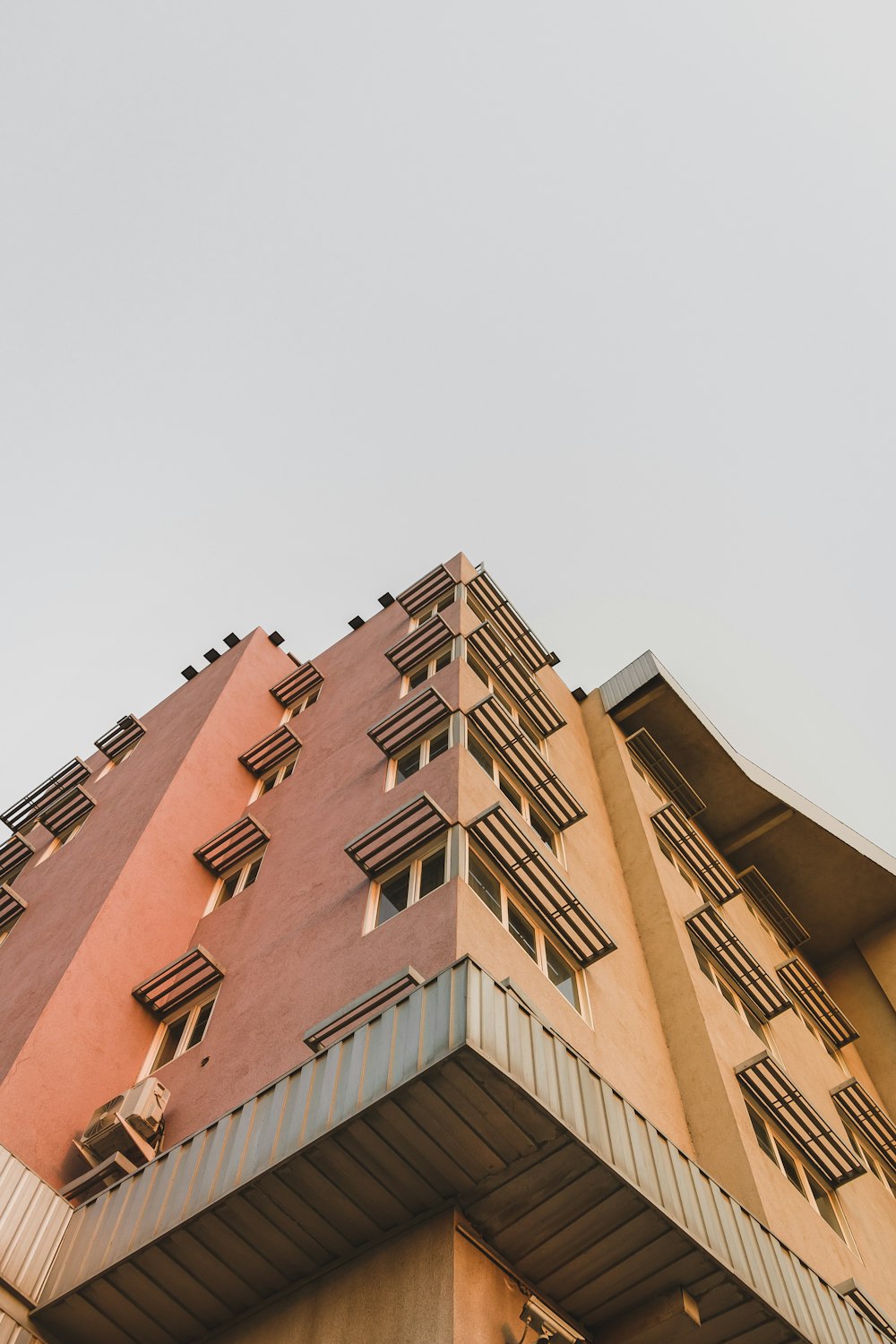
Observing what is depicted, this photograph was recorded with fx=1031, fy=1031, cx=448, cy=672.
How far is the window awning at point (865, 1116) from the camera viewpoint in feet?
74.8

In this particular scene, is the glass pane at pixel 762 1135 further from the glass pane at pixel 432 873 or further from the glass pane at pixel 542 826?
the glass pane at pixel 432 873

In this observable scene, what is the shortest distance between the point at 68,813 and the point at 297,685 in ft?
23.1

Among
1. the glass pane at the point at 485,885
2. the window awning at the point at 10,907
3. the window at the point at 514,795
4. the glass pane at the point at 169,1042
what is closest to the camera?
the glass pane at the point at 485,885

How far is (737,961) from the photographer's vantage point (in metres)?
22.2

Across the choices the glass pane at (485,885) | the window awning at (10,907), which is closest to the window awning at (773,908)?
the glass pane at (485,885)

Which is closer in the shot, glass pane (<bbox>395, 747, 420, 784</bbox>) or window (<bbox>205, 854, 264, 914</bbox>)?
glass pane (<bbox>395, 747, 420, 784</bbox>)

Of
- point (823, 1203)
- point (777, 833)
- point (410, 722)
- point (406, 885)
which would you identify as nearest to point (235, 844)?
point (410, 722)

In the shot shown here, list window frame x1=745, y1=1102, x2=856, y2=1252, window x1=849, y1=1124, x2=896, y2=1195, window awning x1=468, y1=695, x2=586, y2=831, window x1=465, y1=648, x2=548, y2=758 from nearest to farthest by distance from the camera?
1. window frame x1=745, y1=1102, x2=856, y2=1252
2. window awning x1=468, y1=695, x2=586, y2=831
3. window x1=849, y1=1124, x2=896, y2=1195
4. window x1=465, y1=648, x2=548, y2=758

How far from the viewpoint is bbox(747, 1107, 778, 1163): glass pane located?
55.9ft

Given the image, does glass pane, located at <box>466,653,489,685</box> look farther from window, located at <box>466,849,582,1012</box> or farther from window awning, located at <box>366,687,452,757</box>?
window, located at <box>466,849,582,1012</box>

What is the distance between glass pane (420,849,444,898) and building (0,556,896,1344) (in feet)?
0.18

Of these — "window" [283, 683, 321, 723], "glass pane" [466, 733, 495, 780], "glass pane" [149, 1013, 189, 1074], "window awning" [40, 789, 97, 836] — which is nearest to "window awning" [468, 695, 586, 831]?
"glass pane" [466, 733, 495, 780]

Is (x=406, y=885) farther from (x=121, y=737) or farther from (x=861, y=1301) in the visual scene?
(x=121, y=737)

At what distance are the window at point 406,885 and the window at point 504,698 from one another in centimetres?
848
